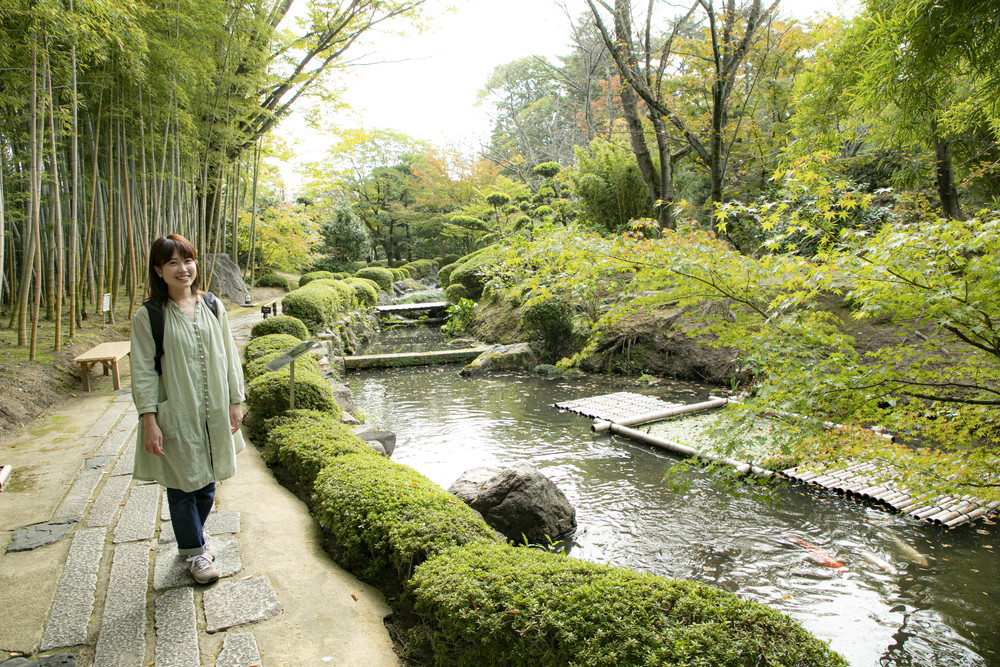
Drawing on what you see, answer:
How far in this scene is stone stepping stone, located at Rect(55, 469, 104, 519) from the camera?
9.78ft

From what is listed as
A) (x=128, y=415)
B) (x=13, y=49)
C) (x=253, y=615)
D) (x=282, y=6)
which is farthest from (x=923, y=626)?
(x=282, y=6)

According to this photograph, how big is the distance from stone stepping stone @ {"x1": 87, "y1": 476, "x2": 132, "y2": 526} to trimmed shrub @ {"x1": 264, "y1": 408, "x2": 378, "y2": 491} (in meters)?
0.92

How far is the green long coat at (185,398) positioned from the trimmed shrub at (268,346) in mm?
4273

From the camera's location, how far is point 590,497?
458 centimetres

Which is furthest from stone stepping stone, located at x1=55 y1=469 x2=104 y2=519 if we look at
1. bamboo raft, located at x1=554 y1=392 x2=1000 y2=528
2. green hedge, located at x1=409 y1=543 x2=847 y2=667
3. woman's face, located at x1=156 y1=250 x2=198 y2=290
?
bamboo raft, located at x1=554 y1=392 x2=1000 y2=528

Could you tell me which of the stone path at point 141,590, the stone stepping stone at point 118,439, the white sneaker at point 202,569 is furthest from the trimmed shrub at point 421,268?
the white sneaker at point 202,569

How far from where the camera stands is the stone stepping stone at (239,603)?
2084 mm

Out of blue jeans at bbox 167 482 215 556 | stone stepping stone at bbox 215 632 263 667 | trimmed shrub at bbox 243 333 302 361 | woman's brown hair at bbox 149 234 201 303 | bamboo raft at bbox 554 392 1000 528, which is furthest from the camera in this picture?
trimmed shrub at bbox 243 333 302 361

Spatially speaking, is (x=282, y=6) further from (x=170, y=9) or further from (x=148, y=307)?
(x=148, y=307)

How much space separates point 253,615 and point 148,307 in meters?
1.32

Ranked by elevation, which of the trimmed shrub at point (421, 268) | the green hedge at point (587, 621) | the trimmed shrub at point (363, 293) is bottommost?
the green hedge at point (587, 621)

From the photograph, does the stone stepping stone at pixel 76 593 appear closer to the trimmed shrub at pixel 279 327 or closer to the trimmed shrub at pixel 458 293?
the trimmed shrub at pixel 279 327

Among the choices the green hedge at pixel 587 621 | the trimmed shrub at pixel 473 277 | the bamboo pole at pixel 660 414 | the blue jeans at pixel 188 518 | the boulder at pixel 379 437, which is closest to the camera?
the green hedge at pixel 587 621

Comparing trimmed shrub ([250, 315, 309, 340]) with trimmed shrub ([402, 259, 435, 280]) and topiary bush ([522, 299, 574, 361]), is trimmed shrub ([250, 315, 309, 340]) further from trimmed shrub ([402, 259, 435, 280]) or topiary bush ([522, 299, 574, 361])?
trimmed shrub ([402, 259, 435, 280])
